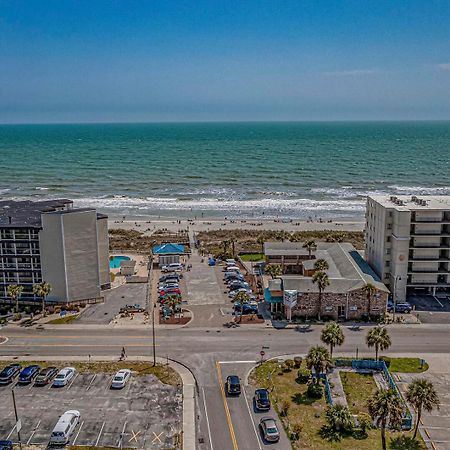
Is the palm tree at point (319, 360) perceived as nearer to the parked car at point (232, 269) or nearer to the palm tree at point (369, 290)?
the palm tree at point (369, 290)

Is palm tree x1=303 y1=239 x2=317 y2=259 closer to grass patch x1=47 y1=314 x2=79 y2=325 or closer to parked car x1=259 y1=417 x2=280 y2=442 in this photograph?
grass patch x1=47 y1=314 x2=79 y2=325

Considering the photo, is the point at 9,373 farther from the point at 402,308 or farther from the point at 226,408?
the point at 402,308

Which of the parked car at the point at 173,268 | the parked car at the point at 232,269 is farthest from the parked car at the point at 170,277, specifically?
the parked car at the point at 232,269

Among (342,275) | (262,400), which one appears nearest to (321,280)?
(342,275)

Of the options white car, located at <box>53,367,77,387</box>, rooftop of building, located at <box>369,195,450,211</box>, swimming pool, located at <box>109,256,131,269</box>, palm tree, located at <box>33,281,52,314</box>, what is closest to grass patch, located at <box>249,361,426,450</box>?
white car, located at <box>53,367,77,387</box>

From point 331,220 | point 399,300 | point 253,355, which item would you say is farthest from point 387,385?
point 331,220

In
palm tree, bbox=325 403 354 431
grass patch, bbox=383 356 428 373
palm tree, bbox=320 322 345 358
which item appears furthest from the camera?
grass patch, bbox=383 356 428 373
